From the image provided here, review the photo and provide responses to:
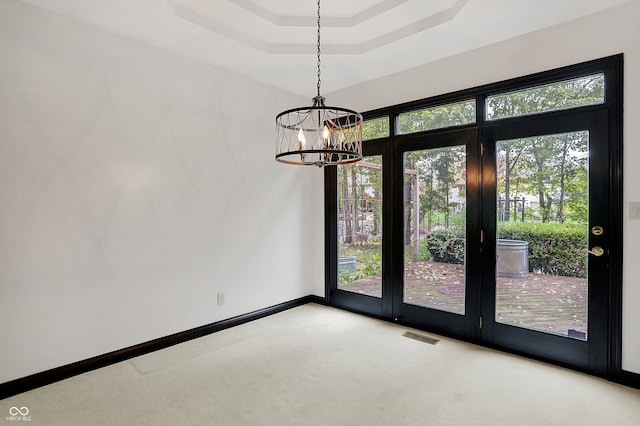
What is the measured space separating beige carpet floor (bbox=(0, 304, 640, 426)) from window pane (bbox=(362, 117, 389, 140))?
2314 mm

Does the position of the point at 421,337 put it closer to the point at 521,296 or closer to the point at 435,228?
the point at 521,296

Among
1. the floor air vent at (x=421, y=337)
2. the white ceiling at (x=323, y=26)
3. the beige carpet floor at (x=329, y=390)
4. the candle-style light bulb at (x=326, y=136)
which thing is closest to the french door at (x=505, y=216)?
the floor air vent at (x=421, y=337)

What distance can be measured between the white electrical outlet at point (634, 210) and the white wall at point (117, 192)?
11.0ft

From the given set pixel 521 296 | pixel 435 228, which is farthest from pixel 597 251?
pixel 435 228

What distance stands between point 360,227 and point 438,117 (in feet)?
5.07

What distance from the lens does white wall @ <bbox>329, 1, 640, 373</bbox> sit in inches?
98.2

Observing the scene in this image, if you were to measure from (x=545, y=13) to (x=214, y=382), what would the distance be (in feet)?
12.6

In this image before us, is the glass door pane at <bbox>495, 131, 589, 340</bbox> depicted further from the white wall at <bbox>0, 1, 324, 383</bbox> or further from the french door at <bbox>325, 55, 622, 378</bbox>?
the white wall at <bbox>0, 1, 324, 383</bbox>

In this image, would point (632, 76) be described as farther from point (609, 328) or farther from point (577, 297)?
point (609, 328)

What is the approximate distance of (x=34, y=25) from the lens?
98.0 inches

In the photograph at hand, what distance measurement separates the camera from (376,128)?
407 cm

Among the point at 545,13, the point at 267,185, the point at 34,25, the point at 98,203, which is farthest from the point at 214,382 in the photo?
the point at 545,13

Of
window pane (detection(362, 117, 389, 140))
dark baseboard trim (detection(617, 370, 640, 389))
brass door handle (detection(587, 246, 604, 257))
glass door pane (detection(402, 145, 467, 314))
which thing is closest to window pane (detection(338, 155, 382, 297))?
window pane (detection(362, 117, 389, 140))

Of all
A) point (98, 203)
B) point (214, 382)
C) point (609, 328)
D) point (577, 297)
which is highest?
point (98, 203)
